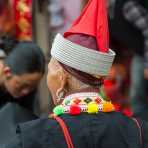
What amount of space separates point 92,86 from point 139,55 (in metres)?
3.13

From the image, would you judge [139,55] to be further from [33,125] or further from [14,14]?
[33,125]

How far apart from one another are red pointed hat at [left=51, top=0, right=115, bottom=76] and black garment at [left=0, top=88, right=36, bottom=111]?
1120mm

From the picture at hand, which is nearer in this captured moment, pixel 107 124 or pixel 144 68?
pixel 107 124

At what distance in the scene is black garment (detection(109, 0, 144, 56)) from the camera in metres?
5.91

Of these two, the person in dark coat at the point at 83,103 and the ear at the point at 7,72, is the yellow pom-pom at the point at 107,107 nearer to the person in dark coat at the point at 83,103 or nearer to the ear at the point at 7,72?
the person in dark coat at the point at 83,103

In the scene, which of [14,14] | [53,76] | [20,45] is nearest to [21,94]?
[20,45]

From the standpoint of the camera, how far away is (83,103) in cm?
307

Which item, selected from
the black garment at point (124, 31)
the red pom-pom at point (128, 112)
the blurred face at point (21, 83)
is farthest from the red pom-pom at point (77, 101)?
the black garment at point (124, 31)

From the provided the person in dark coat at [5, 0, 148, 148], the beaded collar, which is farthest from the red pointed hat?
the beaded collar

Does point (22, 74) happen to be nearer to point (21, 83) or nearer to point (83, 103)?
point (21, 83)

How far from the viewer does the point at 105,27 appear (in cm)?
319

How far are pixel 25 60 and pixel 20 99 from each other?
25 centimetres

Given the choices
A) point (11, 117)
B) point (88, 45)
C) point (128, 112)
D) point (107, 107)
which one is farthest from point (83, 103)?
point (128, 112)

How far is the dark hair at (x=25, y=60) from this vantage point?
420cm
